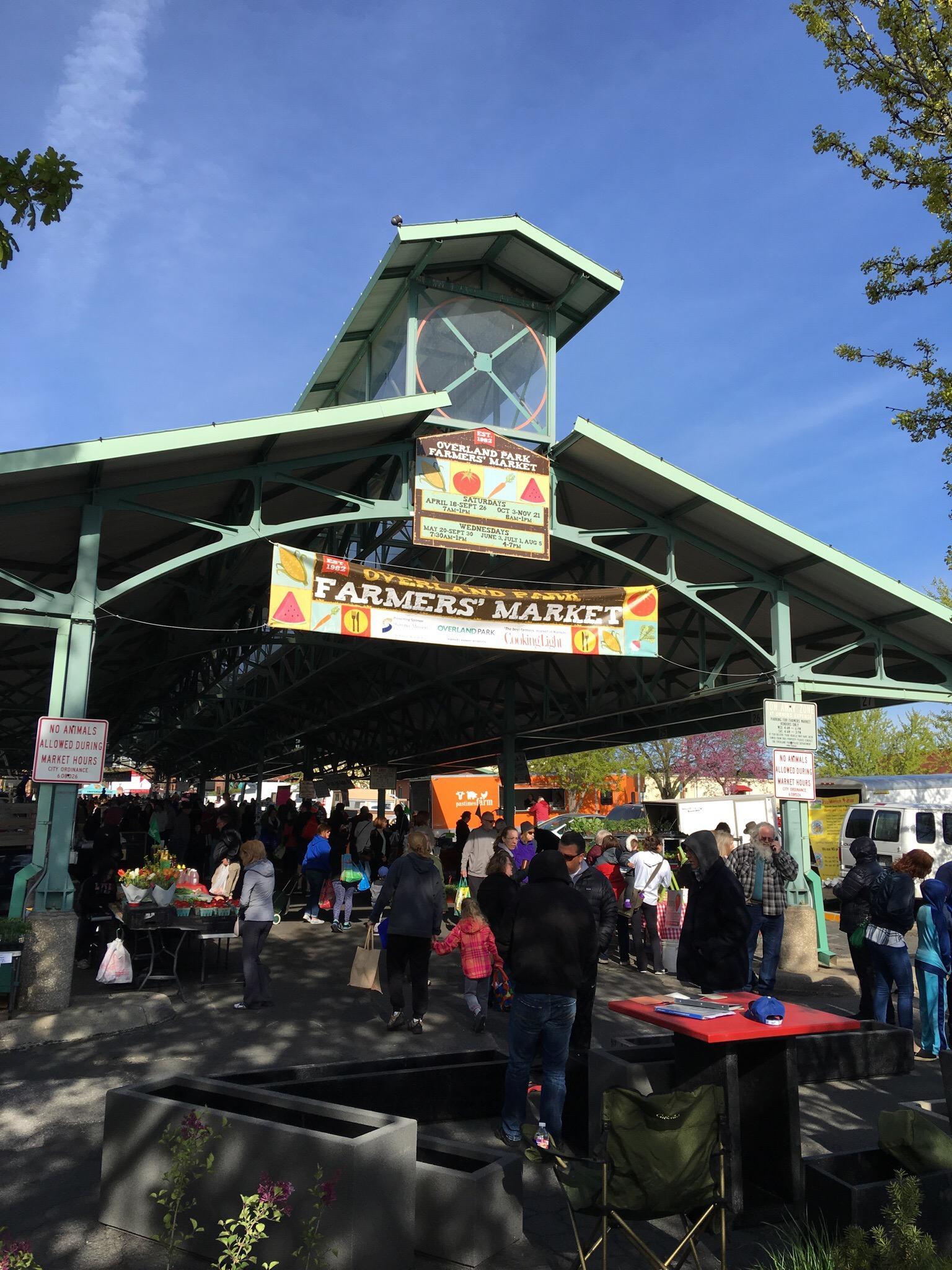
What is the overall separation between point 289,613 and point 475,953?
190 inches

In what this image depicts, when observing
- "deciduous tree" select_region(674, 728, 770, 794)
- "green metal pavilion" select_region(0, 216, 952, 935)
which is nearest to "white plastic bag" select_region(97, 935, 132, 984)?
"green metal pavilion" select_region(0, 216, 952, 935)

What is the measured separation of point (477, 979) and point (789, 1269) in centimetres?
528

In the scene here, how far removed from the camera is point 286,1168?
168 inches

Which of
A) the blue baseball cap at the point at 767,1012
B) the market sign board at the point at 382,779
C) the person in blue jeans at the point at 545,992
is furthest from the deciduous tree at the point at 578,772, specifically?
the blue baseball cap at the point at 767,1012

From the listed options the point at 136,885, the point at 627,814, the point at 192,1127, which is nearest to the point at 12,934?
the point at 136,885

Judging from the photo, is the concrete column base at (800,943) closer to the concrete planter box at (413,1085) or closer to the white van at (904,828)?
the concrete planter box at (413,1085)

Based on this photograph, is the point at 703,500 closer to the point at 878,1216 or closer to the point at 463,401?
the point at 463,401

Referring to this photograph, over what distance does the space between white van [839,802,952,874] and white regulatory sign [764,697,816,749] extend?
8.33m

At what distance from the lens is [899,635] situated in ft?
52.0

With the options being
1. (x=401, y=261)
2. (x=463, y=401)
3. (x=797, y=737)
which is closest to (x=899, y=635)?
(x=797, y=737)

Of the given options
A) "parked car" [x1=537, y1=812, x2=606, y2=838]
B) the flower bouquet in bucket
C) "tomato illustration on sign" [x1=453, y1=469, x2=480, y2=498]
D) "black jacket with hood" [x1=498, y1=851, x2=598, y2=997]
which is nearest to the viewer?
"black jacket with hood" [x1=498, y1=851, x2=598, y2=997]

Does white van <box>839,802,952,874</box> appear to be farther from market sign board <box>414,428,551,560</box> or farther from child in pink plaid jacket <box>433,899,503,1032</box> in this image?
child in pink plaid jacket <box>433,899,503,1032</box>

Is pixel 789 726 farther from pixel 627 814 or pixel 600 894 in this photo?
pixel 627 814

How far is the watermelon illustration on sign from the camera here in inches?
457
